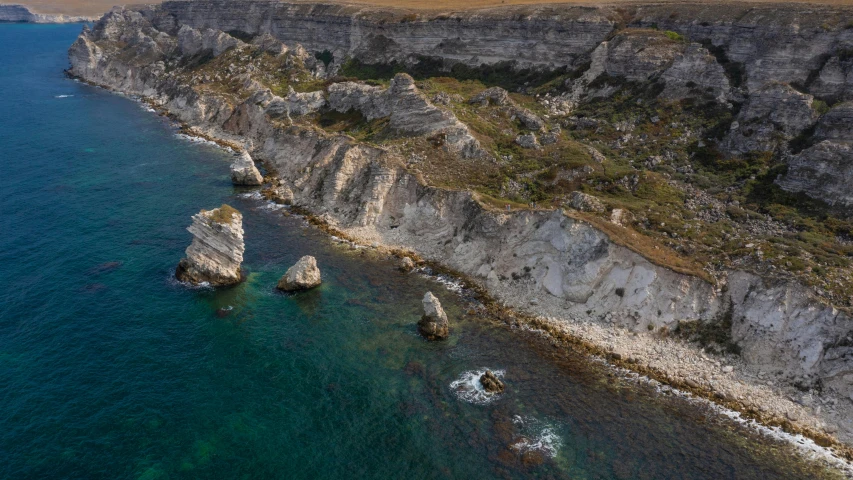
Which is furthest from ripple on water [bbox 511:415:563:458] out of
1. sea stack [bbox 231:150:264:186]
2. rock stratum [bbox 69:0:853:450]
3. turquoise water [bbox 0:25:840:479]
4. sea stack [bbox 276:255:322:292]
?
sea stack [bbox 231:150:264:186]

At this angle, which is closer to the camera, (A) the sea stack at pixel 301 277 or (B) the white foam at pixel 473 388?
(B) the white foam at pixel 473 388

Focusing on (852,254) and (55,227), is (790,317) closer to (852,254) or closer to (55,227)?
(852,254)

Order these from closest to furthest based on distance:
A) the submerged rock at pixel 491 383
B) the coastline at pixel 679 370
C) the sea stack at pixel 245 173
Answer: the coastline at pixel 679 370
the submerged rock at pixel 491 383
the sea stack at pixel 245 173

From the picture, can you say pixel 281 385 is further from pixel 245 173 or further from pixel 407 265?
pixel 245 173

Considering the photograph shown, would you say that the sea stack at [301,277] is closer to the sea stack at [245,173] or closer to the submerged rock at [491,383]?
the submerged rock at [491,383]

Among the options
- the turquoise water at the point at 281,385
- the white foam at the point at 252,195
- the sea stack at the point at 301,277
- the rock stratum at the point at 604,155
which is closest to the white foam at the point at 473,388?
the turquoise water at the point at 281,385

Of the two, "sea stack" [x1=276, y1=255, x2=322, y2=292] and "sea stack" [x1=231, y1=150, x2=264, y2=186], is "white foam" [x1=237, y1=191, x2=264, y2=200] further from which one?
"sea stack" [x1=276, y1=255, x2=322, y2=292]

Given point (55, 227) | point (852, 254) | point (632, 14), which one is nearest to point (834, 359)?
point (852, 254)
